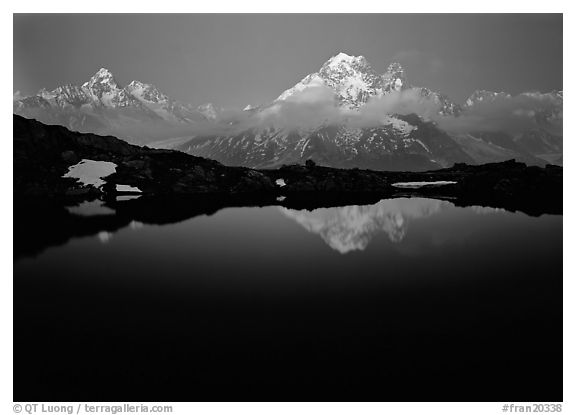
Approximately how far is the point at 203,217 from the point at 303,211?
768 inches

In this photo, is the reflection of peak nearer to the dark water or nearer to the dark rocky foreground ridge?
the dark water

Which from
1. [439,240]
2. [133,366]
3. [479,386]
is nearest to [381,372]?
[479,386]

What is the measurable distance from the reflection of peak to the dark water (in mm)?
2741

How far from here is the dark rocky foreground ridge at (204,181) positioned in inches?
3105

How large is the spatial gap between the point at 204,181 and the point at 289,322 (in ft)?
290

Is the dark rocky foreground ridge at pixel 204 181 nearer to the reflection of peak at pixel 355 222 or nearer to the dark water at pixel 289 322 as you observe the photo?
the reflection of peak at pixel 355 222

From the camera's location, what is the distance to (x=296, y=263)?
1220 inches

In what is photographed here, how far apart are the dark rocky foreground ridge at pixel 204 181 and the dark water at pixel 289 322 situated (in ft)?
132

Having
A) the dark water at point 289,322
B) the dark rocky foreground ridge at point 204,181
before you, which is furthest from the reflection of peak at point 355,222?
the dark rocky foreground ridge at point 204,181

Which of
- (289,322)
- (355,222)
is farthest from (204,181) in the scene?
(289,322)

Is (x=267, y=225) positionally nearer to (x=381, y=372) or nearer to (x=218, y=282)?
(x=218, y=282)
